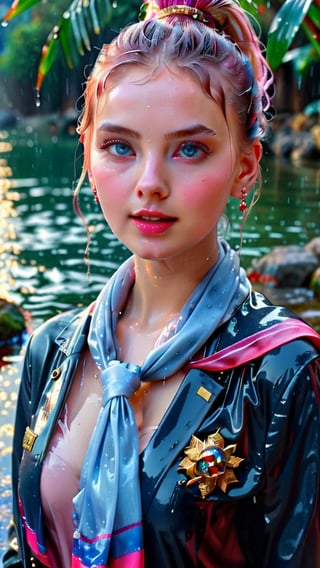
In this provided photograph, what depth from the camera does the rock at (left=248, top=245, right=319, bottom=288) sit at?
8109mm

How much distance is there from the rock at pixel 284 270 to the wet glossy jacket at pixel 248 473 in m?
6.60

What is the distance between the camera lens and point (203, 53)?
1534mm

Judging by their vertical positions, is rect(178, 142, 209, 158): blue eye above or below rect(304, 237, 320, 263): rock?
above

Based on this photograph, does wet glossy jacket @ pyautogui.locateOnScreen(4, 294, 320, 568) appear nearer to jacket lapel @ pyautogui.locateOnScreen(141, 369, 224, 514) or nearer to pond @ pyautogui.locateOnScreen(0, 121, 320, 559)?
jacket lapel @ pyautogui.locateOnScreen(141, 369, 224, 514)

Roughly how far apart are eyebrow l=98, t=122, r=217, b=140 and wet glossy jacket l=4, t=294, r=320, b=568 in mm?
405

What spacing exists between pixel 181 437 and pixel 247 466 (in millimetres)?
A: 136

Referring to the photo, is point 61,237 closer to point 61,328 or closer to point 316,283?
point 316,283

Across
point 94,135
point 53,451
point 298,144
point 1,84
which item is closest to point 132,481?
point 53,451

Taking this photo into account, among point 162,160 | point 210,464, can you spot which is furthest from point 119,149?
point 210,464

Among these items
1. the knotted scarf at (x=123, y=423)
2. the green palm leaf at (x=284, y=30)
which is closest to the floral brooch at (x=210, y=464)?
the knotted scarf at (x=123, y=423)

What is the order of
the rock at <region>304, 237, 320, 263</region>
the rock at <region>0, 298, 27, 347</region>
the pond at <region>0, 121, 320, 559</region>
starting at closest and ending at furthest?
1. the rock at <region>0, 298, 27, 347</region>
2. the pond at <region>0, 121, 320, 559</region>
3. the rock at <region>304, 237, 320, 263</region>

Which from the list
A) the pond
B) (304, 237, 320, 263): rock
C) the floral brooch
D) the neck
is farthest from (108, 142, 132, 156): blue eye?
(304, 237, 320, 263): rock

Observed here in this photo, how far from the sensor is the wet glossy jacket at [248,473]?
4.82ft

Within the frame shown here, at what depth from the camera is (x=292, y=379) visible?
4.83 feet
